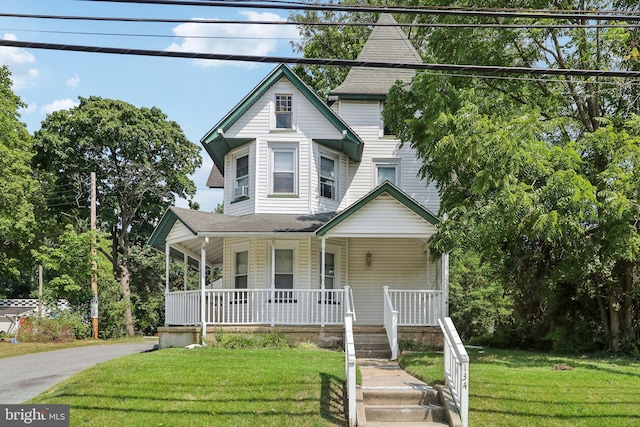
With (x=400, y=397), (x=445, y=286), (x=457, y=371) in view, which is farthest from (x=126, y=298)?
(x=457, y=371)

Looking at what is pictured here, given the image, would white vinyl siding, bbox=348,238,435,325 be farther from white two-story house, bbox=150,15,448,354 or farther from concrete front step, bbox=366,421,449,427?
concrete front step, bbox=366,421,449,427

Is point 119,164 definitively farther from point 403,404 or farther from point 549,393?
point 549,393

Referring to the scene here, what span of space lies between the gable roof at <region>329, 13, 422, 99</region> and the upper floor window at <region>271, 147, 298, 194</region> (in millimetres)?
3693

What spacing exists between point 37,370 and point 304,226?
7992 millimetres

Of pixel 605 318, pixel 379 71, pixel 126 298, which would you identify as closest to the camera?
pixel 605 318

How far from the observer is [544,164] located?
1305cm

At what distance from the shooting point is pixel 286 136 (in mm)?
19281

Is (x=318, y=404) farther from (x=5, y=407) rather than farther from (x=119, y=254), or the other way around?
(x=119, y=254)

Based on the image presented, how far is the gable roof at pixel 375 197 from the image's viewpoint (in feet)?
54.4

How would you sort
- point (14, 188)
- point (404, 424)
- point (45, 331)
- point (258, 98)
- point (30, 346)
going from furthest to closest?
point (14, 188)
point (45, 331)
point (30, 346)
point (258, 98)
point (404, 424)

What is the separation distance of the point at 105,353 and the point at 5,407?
36.9 ft

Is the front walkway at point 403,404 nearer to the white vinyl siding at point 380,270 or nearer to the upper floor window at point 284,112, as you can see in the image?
the white vinyl siding at point 380,270

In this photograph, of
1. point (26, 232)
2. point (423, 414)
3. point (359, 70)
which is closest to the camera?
point (423, 414)

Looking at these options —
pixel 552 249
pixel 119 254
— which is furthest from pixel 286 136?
pixel 119 254
